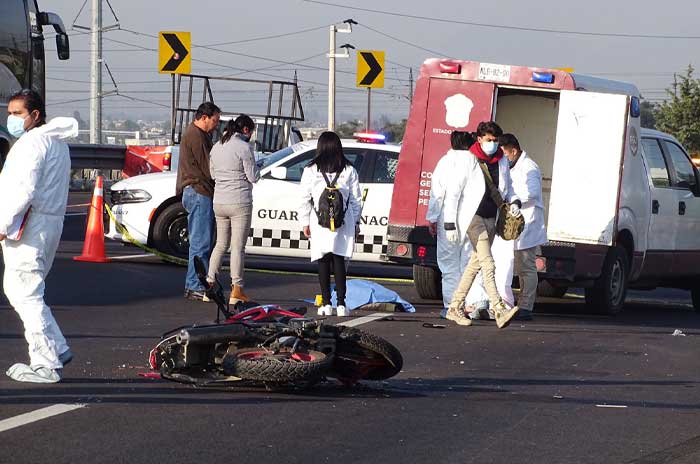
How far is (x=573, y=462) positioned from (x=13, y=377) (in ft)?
11.4

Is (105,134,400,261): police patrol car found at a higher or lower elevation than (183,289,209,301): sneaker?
higher

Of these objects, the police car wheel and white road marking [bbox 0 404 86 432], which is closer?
white road marking [bbox 0 404 86 432]

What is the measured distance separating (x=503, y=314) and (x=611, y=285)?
8.57 ft

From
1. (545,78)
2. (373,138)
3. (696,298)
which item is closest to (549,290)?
(696,298)

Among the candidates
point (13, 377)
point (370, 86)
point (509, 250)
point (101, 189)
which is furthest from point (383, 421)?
point (370, 86)

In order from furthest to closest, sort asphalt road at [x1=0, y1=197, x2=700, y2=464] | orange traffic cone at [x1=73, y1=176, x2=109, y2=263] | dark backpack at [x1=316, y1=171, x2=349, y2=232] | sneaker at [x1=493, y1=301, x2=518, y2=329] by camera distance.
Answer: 1. orange traffic cone at [x1=73, y1=176, x2=109, y2=263]
2. dark backpack at [x1=316, y1=171, x2=349, y2=232]
3. sneaker at [x1=493, y1=301, x2=518, y2=329]
4. asphalt road at [x1=0, y1=197, x2=700, y2=464]

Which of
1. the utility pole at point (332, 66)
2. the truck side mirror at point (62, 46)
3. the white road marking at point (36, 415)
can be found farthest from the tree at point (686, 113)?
the white road marking at point (36, 415)

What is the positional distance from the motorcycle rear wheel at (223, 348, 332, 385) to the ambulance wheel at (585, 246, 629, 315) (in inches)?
256

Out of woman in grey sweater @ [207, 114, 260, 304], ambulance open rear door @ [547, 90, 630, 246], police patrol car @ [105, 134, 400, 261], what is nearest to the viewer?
woman in grey sweater @ [207, 114, 260, 304]

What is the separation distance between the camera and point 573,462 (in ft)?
21.1

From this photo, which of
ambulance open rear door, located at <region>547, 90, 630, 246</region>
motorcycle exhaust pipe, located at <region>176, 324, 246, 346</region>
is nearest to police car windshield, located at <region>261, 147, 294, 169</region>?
ambulance open rear door, located at <region>547, 90, 630, 246</region>

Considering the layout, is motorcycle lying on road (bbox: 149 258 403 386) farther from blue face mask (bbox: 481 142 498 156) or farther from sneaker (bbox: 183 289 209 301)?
sneaker (bbox: 183 289 209 301)

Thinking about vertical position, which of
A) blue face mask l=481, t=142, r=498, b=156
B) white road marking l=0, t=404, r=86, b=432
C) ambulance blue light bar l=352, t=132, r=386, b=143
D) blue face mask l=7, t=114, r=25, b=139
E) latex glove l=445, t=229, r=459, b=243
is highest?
blue face mask l=7, t=114, r=25, b=139

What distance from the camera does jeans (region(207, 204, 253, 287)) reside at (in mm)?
12875
